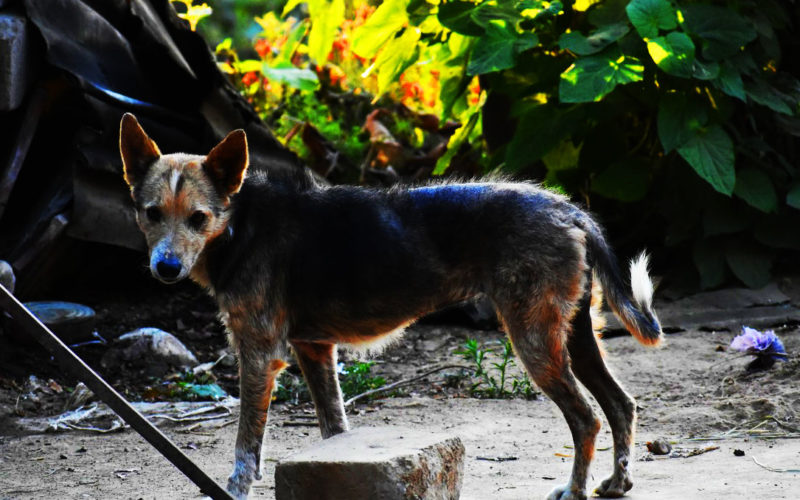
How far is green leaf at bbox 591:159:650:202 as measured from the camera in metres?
7.40

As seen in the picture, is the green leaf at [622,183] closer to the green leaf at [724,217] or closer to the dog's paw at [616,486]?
the green leaf at [724,217]

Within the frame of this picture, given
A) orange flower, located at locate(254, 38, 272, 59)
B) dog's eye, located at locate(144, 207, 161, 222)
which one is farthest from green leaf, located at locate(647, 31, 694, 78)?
orange flower, located at locate(254, 38, 272, 59)

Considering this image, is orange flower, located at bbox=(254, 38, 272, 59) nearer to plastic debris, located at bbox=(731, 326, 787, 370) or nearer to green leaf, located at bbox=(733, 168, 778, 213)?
green leaf, located at bbox=(733, 168, 778, 213)

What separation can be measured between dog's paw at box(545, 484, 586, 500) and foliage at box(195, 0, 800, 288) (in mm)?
2908

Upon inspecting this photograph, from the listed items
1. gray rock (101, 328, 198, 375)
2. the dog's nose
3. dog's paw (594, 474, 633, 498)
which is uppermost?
the dog's nose

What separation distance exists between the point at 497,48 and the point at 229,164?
9.05 feet

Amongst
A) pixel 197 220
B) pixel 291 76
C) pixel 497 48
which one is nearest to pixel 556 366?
pixel 197 220

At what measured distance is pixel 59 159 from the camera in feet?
22.9

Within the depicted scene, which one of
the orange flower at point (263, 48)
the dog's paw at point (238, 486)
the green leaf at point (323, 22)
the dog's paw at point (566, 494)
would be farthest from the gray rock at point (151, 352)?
the orange flower at point (263, 48)

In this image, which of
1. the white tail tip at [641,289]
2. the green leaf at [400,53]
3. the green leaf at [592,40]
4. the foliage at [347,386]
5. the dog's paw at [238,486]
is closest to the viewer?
the dog's paw at [238,486]

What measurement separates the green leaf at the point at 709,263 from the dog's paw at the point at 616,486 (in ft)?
12.1

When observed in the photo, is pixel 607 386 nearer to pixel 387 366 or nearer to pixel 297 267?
pixel 297 267

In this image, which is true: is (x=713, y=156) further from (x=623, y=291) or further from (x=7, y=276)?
(x=7, y=276)

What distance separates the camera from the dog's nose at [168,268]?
3.97 meters
